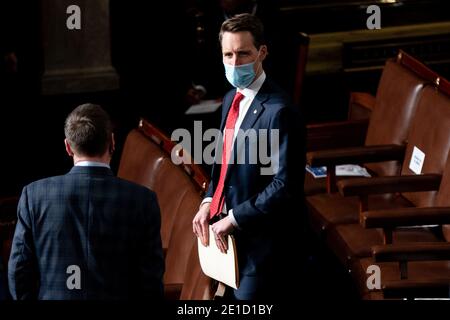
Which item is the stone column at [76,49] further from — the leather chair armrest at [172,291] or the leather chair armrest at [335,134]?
the leather chair armrest at [172,291]

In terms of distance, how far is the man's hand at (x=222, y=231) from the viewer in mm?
3195

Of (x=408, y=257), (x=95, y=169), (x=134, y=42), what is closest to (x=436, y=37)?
(x=134, y=42)

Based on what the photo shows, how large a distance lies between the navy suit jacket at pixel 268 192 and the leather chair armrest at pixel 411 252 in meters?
0.43

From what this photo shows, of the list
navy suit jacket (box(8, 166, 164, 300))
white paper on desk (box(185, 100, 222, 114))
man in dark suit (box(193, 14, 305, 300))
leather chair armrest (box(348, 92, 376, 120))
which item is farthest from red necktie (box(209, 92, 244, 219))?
white paper on desk (box(185, 100, 222, 114))

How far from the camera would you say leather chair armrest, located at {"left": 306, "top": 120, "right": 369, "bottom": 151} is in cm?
498

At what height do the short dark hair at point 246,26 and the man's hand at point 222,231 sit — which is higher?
the short dark hair at point 246,26

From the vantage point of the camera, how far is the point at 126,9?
6.55 meters

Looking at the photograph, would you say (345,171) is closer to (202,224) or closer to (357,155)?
(357,155)

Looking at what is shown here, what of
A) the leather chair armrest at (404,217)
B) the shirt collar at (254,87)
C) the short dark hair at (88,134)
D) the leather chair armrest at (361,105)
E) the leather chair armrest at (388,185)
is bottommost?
the leather chair armrest at (404,217)

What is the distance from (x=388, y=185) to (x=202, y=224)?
1.08m

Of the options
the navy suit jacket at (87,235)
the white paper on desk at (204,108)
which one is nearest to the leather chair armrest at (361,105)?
the white paper on desk at (204,108)

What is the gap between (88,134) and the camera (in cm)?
279

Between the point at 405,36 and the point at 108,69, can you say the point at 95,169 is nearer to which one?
the point at 108,69

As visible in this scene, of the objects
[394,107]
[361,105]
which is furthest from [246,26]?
[361,105]
